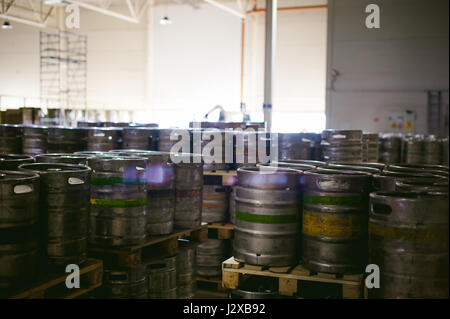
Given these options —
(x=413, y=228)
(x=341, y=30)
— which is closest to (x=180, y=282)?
(x=413, y=228)

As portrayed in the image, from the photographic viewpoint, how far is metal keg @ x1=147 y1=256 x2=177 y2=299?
Answer: 4.47 meters

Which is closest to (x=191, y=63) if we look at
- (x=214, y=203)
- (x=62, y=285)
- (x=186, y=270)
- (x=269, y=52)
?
(x=269, y=52)

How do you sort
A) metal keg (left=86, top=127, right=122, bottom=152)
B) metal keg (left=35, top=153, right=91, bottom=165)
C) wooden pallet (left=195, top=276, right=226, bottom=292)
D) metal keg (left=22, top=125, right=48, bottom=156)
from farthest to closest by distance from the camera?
metal keg (left=22, top=125, right=48, bottom=156), metal keg (left=86, top=127, right=122, bottom=152), wooden pallet (left=195, top=276, right=226, bottom=292), metal keg (left=35, top=153, right=91, bottom=165)

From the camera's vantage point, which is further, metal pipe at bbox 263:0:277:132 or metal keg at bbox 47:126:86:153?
metal pipe at bbox 263:0:277:132

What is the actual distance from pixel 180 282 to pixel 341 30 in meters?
9.11

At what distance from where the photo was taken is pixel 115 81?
21.5 metres

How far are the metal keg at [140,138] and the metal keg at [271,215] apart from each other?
274 centimetres

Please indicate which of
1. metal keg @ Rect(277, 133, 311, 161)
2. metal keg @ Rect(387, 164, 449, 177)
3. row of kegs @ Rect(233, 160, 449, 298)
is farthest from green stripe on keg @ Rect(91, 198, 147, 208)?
metal keg @ Rect(277, 133, 311, 161)

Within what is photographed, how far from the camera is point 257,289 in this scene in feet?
12.9

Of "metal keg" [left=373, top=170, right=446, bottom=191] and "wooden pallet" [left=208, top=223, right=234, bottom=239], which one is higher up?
"metal keg" [left=373, top=170, right=446, bottom=191]

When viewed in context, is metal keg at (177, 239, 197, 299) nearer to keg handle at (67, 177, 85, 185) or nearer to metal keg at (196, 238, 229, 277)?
metal keg at (196, 238, 229, 277)

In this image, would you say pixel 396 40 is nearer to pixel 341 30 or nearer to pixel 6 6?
pixel 341 30

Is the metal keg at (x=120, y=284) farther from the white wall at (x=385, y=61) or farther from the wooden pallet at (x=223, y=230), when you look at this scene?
the white wall at (x=385, y=61)

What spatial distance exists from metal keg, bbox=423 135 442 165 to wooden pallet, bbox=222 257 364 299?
673cm
